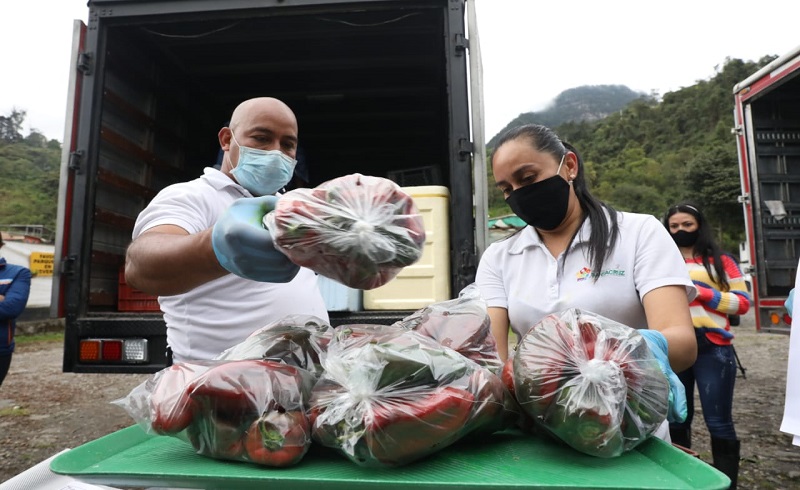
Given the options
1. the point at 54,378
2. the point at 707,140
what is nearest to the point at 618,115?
the point at 707,140

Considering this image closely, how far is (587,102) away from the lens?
467ft

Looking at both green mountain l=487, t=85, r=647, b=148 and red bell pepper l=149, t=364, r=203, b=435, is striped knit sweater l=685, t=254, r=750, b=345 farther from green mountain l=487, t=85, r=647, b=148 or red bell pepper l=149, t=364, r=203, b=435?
green mountain l=487, t=85, r=647, b=148

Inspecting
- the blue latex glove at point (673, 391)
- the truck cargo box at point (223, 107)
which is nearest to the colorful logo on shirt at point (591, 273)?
the blue latex glove at point (673, 391)

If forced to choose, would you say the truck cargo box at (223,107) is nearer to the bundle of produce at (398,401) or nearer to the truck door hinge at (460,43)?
the truck door hinge at (460,43)

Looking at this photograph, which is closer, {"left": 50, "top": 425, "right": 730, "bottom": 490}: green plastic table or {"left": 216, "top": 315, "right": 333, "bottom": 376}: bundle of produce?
{"left": 50, "top": 425, "right": 730, "bottom": 490}: green plastic table

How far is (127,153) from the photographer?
12.7 feet

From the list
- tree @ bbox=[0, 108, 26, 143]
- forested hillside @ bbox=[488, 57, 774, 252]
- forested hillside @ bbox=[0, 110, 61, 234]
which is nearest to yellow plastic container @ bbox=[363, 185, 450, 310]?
forested hillside @ bbox=[0, 110, 61, 234]

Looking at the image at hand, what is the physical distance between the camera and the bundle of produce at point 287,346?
0.87m

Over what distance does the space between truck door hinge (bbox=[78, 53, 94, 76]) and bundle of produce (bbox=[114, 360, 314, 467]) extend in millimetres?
2980

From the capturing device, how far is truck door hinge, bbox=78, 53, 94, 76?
306 cm

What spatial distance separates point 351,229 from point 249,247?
19cm

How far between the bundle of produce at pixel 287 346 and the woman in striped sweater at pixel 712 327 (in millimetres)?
2571

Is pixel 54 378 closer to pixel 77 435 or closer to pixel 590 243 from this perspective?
pixel 77 435

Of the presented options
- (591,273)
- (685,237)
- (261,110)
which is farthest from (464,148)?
(685,237)
